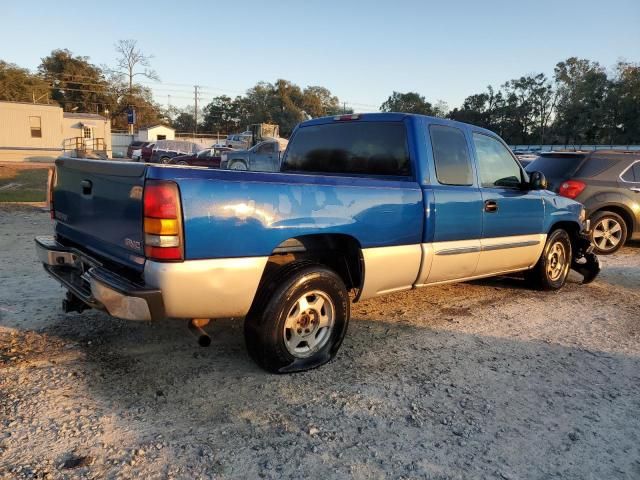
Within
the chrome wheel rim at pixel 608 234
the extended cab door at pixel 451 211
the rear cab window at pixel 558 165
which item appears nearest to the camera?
the extended cab door at pixel 451 211

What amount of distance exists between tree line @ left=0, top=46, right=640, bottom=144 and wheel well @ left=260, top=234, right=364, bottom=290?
64.2 meters

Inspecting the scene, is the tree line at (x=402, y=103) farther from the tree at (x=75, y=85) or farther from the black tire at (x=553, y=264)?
the black tire at (x=553, y=264)

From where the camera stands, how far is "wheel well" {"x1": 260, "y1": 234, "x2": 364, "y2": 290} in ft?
11.5

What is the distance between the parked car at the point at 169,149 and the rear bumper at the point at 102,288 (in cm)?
Result: 2664

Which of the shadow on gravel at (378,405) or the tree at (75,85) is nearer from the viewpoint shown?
the shadow on gravel at (378,405)

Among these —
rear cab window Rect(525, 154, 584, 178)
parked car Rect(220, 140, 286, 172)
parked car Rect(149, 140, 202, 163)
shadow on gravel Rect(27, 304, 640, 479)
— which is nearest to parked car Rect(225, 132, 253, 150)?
parked car Rect(149, 140, 202, 163)

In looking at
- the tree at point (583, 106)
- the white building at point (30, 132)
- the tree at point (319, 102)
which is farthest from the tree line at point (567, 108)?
the white building at point (30, 132)

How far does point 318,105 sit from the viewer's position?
90.9 m

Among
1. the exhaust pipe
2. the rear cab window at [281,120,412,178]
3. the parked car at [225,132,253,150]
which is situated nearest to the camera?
the exhaust pipe

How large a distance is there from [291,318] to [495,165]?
293cm

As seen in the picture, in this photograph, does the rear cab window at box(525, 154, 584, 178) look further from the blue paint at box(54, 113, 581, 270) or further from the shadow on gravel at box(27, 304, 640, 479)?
the shadow on gravel at box(27, 304, 640, 479)

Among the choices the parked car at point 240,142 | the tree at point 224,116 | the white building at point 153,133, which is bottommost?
the parked car at point 240,142

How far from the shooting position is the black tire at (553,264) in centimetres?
589

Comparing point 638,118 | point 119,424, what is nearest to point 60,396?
point 119,424
